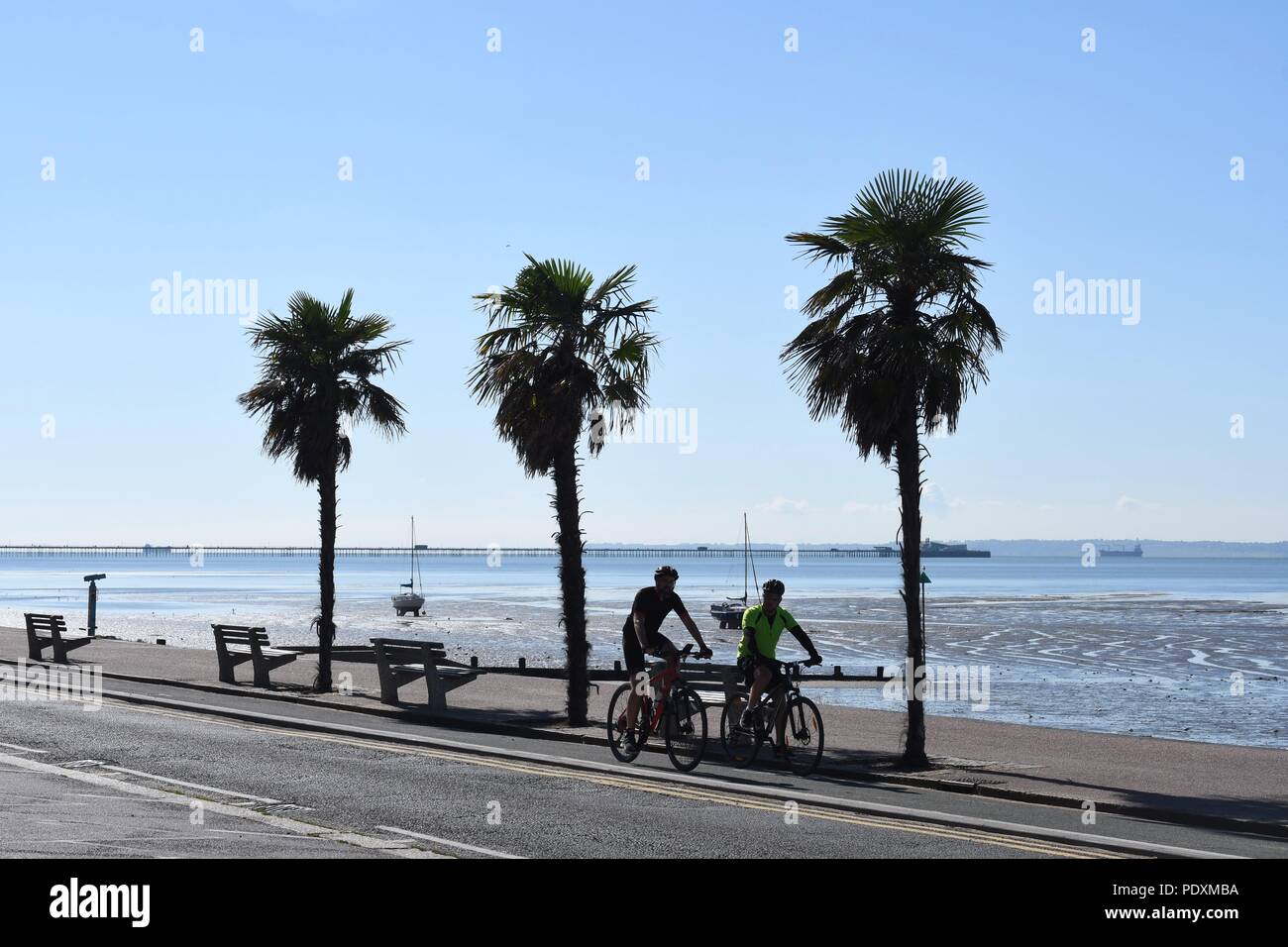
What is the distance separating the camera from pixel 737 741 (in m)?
15.8

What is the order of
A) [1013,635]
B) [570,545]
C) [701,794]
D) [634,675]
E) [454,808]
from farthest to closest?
[1013,635] < [570,545] < [634,675] < [701,794] < [454,808]

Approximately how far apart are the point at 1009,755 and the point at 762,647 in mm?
3800

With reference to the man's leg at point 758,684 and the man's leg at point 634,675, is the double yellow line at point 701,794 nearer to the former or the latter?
the man's leg at point 634,675

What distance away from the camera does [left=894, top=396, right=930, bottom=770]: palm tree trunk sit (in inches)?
635

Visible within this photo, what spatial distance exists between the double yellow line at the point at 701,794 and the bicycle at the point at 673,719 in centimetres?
91

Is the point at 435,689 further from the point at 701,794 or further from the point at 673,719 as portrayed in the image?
the point at 701,794

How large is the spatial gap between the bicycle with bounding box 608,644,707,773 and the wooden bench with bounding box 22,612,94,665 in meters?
19.3

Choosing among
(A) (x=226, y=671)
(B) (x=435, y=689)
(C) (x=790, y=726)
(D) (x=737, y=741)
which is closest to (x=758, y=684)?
(C) (x=790, y=726)

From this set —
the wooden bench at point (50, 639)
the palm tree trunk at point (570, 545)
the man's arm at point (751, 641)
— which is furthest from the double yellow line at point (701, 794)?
the wooden bench at point (50, 639)

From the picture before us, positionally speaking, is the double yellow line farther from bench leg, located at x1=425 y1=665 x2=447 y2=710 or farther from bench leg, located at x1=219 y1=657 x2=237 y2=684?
bench leg, located at x1=219 y1=657 x2=237 y2=684
